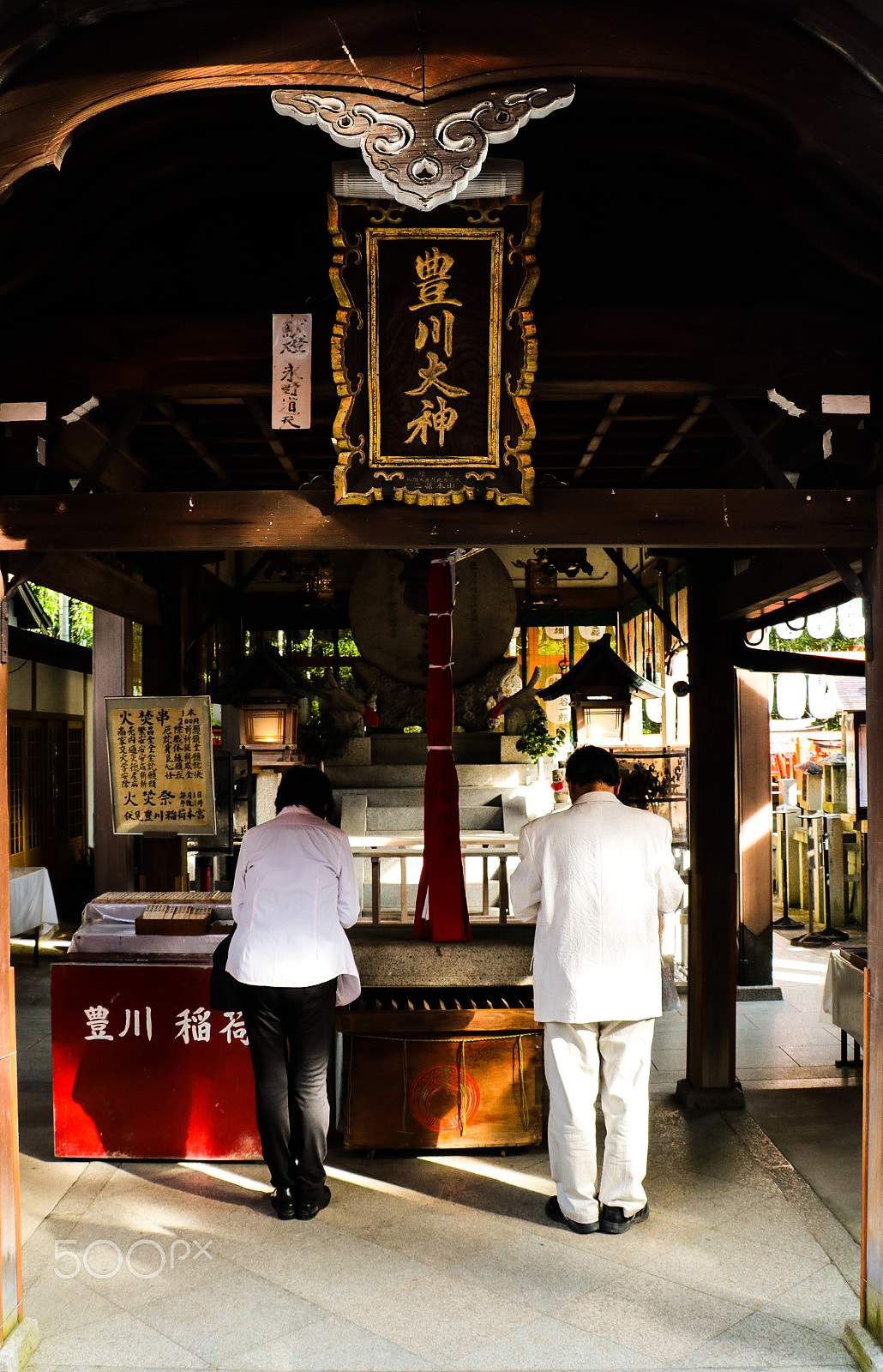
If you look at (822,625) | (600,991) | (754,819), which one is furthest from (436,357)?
(822,625)

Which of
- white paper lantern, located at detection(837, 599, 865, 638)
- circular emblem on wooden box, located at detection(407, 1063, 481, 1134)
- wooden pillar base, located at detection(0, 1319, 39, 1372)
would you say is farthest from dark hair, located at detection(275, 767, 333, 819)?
white paper lantern, located at detection(837, 599, 865, 638)

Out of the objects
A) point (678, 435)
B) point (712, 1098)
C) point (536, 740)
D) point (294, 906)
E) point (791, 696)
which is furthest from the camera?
point (536, 740)

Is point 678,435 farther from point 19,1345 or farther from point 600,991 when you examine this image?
point 19,1345

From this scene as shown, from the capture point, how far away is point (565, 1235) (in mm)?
4398

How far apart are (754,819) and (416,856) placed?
336cm

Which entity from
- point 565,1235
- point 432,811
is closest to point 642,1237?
point 565,1235

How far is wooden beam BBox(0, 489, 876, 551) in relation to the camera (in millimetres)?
3869

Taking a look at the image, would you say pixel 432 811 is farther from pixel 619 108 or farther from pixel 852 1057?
pixel 852 1057

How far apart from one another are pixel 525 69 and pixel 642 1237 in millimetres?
4726

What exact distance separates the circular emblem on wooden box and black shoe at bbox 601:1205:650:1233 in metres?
0.99

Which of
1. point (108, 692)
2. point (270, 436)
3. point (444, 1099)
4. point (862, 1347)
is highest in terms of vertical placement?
point (270, 436)

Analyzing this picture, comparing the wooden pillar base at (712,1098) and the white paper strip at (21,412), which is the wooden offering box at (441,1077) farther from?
the white paper strip at (21,412)

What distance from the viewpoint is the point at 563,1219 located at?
4520 millimetres

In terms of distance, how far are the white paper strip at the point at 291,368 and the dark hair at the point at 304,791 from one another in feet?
5.44
